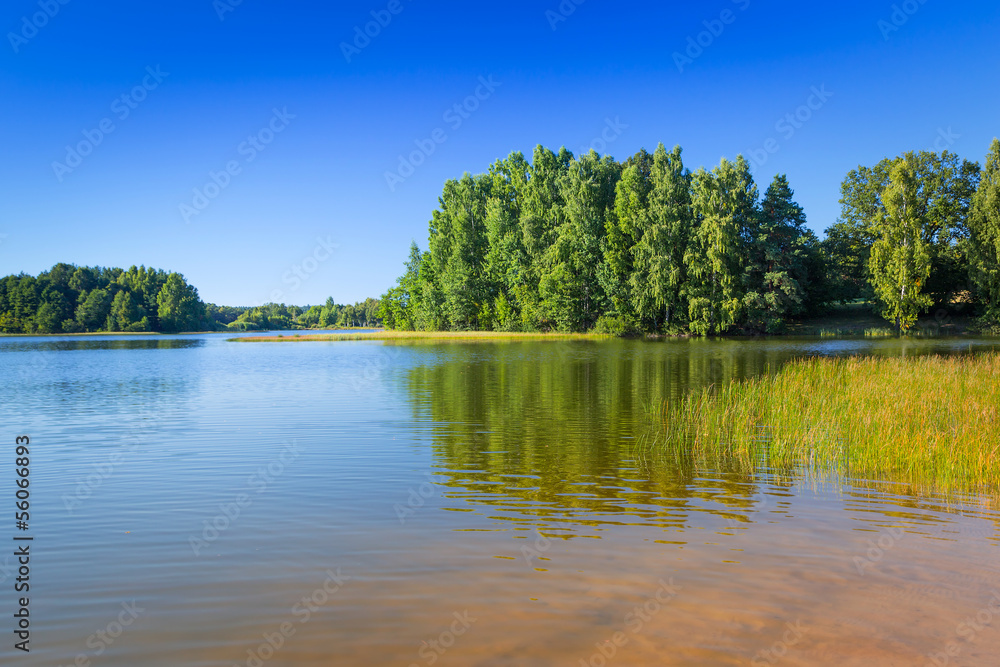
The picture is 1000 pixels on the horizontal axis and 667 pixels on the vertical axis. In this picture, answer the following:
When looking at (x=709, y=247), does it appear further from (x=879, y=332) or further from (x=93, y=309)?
(x=93, y=309)

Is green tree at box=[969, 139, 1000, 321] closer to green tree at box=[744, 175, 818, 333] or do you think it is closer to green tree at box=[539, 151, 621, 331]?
green tree at box=[744, 175, 818, 333]

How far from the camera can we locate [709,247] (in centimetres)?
5869

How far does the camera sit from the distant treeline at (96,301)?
128375 mm

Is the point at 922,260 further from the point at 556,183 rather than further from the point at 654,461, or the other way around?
the point at 654,461

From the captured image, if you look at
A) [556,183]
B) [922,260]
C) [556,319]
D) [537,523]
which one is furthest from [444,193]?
[537,523]

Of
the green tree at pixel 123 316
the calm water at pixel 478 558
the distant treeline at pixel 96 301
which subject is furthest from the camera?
the green tree at pixel 123 316

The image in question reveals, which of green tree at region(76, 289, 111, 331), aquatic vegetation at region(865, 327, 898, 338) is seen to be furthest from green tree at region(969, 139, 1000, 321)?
green tree at region(76, 289, 111, 331)

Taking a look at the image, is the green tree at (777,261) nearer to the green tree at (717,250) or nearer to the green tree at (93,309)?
the green tree at (717,250)

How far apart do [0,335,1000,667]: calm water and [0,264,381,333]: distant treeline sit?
132 metres

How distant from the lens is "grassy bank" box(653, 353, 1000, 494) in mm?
9883

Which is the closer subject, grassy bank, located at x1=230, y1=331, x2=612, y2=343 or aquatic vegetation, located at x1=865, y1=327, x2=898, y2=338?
aquatic vegetation, located at x1=865, y1=327, x2=898, y2=338

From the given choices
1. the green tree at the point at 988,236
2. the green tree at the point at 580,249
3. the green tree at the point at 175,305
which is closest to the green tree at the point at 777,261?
the green tree at the point at 988,236

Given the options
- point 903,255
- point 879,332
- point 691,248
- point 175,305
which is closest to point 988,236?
point 903,255

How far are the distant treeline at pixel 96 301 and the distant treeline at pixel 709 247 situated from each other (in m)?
75.4
